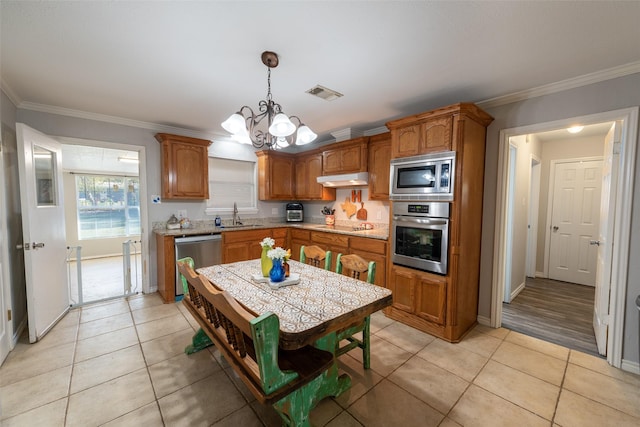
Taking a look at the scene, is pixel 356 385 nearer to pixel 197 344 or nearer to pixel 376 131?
pixel 197 344

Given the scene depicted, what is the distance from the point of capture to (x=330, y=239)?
3707 mm

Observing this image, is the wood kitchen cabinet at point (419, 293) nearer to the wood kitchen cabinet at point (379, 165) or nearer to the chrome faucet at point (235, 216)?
the wood kitchen cabinet at point (379, 165)

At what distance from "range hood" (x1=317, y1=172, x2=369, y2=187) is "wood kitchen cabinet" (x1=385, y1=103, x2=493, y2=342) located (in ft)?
2.88

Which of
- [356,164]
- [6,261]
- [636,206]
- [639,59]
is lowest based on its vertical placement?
[6,261]

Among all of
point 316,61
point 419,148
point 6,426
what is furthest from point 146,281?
point 419,148

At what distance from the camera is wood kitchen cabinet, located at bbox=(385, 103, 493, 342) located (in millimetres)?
2418

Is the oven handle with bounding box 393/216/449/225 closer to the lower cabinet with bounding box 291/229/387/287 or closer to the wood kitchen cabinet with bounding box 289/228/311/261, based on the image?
the lower cabinet with bounding box 291/229/387/287

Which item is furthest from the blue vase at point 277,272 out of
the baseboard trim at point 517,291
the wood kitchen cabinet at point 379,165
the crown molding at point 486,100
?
the baseboard trim at point 517,291

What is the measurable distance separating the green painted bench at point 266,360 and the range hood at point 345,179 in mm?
2600

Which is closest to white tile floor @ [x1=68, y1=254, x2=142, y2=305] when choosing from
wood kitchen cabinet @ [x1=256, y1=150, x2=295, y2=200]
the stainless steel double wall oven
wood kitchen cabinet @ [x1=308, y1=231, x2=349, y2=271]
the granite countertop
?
the granite countertop

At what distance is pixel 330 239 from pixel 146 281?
2764mm

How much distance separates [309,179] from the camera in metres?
4.64

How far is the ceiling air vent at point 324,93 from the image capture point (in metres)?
2.47

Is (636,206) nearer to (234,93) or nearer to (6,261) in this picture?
(234,93)
